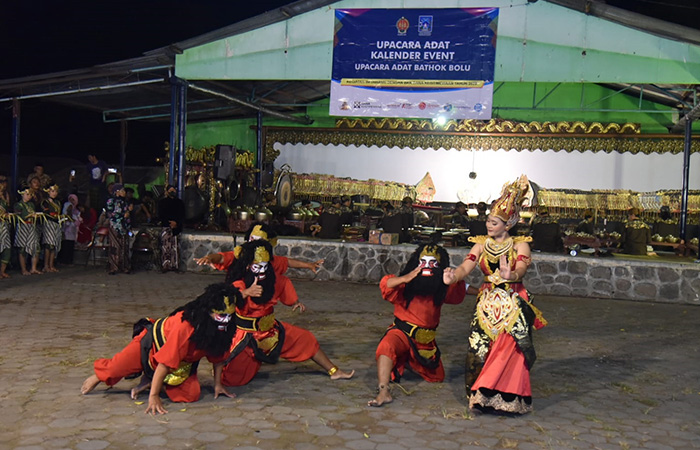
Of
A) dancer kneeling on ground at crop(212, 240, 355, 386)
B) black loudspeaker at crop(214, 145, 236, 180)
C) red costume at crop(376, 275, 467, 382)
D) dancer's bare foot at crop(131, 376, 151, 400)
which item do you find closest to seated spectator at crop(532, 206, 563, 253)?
black loudspeaker at crop(214, 145, 236, 180)

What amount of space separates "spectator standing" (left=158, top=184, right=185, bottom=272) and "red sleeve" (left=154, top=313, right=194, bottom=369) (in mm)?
8724

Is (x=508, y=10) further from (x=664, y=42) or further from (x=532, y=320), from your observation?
(x=532, y=320)

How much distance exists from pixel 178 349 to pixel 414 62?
29.0ft

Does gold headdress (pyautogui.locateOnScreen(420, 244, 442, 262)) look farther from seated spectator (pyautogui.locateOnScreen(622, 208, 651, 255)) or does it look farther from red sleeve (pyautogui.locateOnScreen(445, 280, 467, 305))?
seated spectator (pyautogui.locateOnScreen(622, 208, 651, 255))

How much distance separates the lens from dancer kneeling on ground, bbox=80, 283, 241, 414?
17.6 feet

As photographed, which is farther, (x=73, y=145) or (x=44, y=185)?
(x=73, y=145)

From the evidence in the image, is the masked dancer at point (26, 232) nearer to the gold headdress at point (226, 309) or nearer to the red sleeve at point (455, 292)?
the gold headdress at point (226, 309)

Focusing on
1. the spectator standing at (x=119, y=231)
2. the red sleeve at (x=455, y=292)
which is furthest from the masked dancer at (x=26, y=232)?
the red sleeve at (x=455, y=292)

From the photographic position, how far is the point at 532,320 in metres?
5.76

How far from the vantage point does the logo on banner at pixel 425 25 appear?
42.2 ft

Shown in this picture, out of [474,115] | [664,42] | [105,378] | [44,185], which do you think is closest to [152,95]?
[44,185]

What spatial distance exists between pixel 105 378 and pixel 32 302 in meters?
5.17

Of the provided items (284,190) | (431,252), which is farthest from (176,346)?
(284,190)

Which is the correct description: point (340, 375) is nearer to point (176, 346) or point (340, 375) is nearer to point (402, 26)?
point (176, 346)
